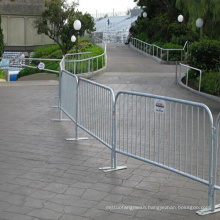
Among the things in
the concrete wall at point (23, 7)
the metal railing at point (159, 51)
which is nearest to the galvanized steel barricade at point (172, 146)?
the metal railing at point (159, 51)

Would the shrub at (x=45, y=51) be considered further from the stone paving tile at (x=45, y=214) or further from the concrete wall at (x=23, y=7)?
the stone paving tile at (x=45, y=214)

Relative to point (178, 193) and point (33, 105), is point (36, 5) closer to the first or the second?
point (33, 105)

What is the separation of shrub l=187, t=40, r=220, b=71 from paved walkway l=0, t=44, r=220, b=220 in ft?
33.3

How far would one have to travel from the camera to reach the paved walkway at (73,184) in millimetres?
5801

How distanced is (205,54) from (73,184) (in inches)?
570

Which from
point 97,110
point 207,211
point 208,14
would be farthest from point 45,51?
point 207,211

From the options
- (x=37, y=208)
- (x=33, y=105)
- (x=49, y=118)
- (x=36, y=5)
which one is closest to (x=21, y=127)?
(x=49, y=118)

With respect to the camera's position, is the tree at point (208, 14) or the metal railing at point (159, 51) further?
the metal railing at point (159, 51)

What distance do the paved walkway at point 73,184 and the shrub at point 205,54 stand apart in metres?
10.1

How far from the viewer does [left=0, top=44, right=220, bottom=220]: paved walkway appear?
5.80 meters

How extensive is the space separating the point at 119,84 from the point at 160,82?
221cm

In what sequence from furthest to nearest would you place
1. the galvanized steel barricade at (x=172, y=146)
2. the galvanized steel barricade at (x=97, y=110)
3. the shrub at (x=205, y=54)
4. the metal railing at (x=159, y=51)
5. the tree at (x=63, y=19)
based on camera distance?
the tree at (x=63, y=19) → the metal railing at (x=159, y=51) → the shrub at (x=205, y=54) → the galvanized steel barricade at (x=97, y=110) → the galvanized steel barricade at (x=172, y=146)

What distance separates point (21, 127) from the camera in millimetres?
11141

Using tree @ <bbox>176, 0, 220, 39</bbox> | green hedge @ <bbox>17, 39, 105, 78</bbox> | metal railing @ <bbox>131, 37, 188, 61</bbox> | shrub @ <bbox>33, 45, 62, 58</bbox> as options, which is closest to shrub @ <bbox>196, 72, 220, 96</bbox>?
tree @ <bbox>176, 0, 220, 39</bbox>
